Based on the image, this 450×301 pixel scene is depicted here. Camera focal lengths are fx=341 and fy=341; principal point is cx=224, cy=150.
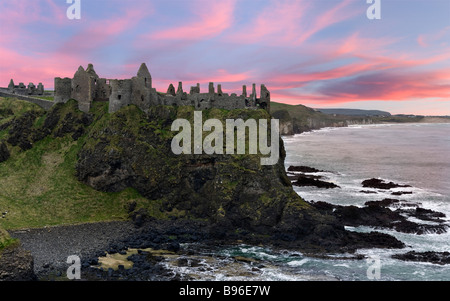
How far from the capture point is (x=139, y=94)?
5941cm

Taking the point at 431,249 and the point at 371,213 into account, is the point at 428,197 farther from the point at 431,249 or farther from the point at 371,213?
the point at 431,249

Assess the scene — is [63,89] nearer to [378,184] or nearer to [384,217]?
[384,217]

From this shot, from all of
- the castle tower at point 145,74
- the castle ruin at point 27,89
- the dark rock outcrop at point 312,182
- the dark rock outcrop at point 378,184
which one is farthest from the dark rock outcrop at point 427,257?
the castle ruin at point 27,89
